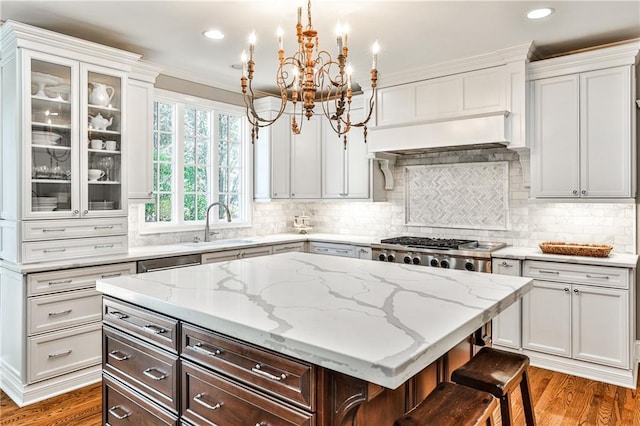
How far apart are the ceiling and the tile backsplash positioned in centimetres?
120

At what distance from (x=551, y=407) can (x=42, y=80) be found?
4.28 meters

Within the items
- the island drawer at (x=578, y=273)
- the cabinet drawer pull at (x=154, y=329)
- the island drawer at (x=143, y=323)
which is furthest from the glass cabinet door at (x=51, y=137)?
the island drawer at (x=578, y=273)

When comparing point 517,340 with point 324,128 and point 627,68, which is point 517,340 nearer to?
point 627,68

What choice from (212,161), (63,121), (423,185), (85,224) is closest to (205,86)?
(212,161)

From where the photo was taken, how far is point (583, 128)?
3561mm

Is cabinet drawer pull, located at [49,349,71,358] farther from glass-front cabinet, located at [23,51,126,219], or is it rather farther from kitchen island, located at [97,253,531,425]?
kitchen island, located at [97,253,531,425]

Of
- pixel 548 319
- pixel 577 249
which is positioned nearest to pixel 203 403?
pixel 548 319

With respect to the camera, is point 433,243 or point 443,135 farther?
point 433,243

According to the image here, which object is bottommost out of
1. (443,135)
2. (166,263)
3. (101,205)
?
(166,263)

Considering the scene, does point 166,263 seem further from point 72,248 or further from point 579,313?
point 579,313

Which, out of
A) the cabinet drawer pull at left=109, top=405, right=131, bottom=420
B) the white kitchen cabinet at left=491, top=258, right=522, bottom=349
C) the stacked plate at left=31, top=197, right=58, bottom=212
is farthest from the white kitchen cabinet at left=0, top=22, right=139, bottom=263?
the white kitchen cabinet at left=491, top=258, right=522, bottom=349

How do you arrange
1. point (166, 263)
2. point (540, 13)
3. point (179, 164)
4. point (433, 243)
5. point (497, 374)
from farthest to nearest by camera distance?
point (179, 164), point (433, 243), point (166, 263), point (540, 13), point (497, 374)

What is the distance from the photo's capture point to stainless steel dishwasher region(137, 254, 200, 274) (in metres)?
3.58

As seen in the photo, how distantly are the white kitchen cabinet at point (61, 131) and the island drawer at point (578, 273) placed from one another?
136 inches
